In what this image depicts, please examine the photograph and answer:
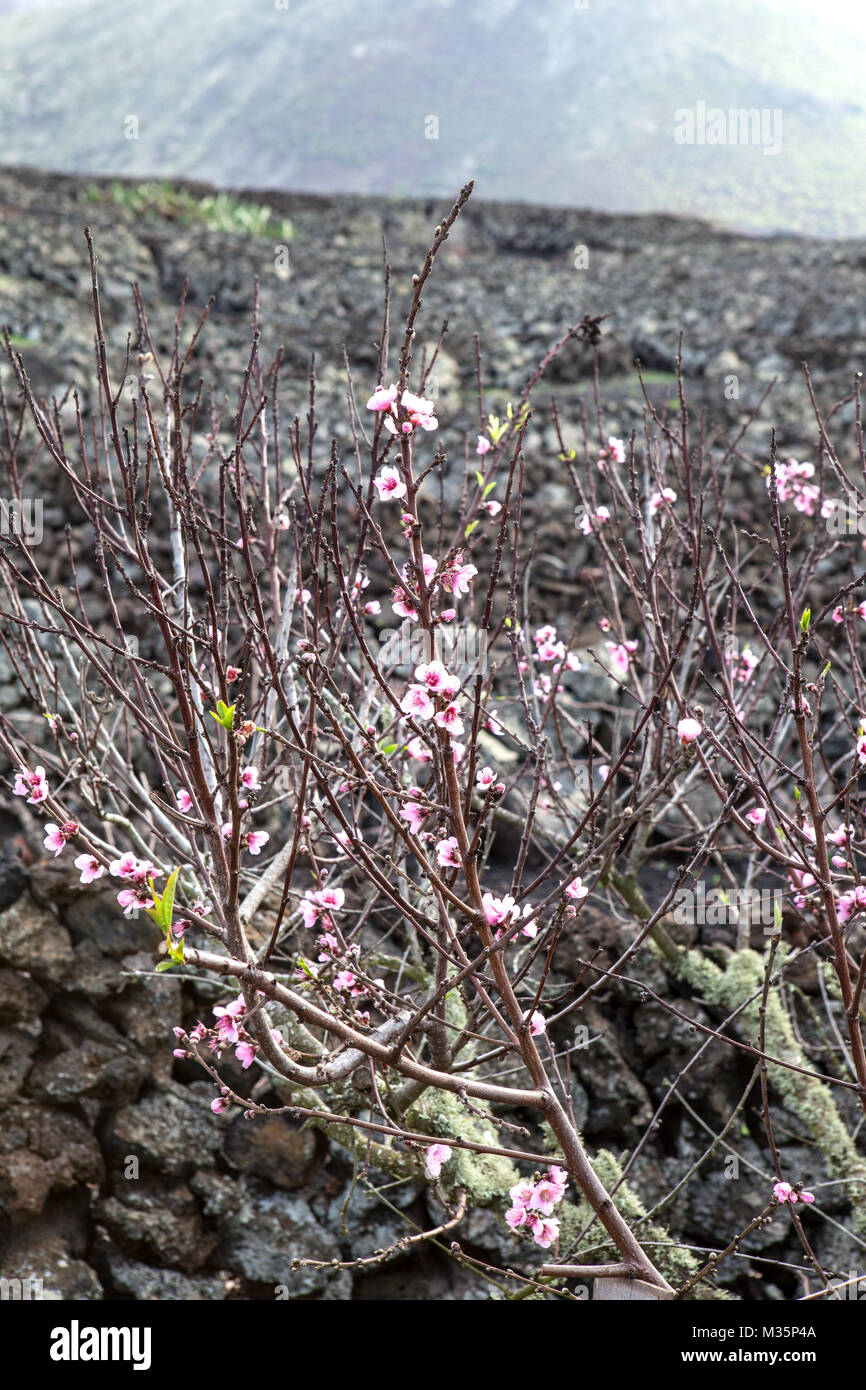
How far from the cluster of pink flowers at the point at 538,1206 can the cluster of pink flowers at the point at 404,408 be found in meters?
1.68

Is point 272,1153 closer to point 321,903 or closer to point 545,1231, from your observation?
point 321,903

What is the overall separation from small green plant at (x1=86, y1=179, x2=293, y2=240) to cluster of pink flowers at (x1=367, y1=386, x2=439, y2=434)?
46.1ft

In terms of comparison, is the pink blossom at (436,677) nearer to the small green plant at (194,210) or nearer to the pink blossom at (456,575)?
the pink blossom at (456,575)

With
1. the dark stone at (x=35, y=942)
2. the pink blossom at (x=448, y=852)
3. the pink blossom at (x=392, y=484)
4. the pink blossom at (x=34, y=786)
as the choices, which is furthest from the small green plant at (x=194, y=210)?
the pink blossom at (x=448, y=852)

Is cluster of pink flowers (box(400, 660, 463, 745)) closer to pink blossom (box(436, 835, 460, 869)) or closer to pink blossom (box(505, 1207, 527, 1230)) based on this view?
pink blossom (box(436, 835, 460, 869))

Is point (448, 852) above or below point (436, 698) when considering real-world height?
below

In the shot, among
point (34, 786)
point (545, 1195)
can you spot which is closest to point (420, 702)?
point (34, 786)

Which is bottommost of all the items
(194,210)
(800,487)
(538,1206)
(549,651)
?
(538,1206)

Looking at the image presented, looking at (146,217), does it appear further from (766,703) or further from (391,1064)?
(391,1064)

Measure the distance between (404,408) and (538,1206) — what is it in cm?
179

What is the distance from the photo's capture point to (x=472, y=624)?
548 cm

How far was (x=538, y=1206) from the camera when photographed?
7.55ft

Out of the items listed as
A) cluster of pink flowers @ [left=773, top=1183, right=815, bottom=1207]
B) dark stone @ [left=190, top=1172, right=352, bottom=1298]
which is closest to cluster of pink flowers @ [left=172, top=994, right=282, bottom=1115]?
cluster of pink flowers @ [left=773, top=1183, right=815, bottom=1207]
